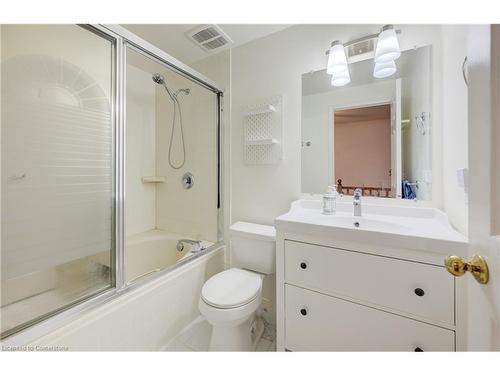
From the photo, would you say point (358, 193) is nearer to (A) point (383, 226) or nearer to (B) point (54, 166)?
(A) point (383, 226)

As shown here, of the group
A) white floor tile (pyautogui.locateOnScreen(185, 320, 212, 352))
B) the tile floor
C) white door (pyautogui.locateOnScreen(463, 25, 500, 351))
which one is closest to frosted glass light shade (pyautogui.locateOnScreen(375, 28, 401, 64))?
white door (pyautogui.locateOnScreen(463, 25, 500, 351))

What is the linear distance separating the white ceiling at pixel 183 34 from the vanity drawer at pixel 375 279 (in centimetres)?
155

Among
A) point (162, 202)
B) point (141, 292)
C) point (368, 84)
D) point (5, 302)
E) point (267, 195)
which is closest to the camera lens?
point (5, 302)

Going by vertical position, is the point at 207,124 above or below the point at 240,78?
below

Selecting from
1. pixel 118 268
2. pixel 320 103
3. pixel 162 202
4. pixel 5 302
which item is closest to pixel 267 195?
pixel 320 103

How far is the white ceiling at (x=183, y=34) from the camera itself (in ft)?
5.09

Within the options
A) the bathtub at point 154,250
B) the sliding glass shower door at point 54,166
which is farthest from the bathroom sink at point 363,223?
the sliding glass shower door at point 54,166

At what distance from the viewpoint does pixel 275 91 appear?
5.34 ft

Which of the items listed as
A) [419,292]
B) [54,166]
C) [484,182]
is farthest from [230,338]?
[54,166]

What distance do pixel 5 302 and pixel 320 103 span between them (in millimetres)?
2121

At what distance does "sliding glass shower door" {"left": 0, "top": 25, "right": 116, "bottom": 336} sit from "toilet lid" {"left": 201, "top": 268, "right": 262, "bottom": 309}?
1.82 ft

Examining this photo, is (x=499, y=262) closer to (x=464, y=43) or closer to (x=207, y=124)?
(x=464, y=43)

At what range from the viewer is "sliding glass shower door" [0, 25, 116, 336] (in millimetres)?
1123

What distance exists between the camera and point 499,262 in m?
0.40
